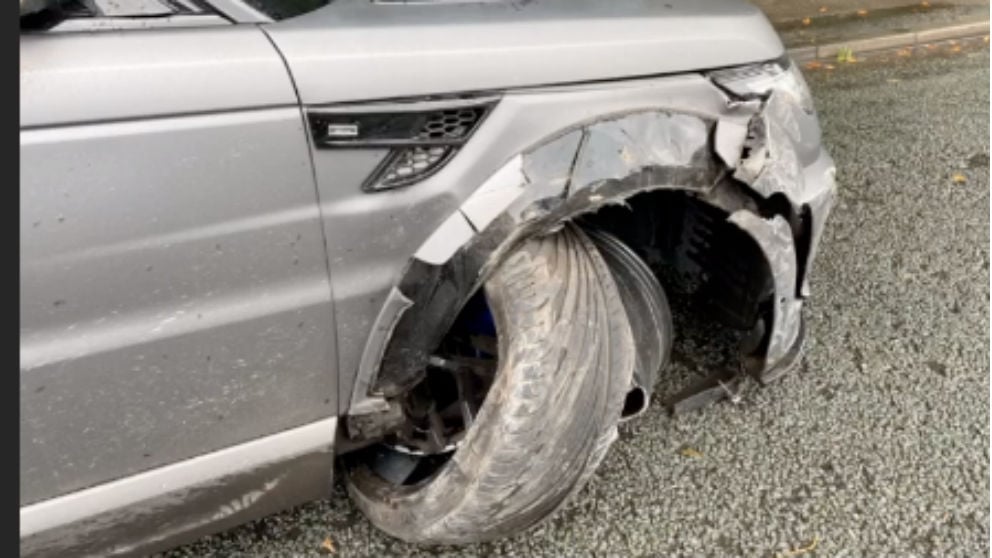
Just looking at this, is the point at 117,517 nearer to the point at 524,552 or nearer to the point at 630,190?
the point at 524,552

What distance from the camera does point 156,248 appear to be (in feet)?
5.69

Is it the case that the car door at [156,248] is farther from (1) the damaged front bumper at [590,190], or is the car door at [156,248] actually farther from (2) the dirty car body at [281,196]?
(1) the damaged front bumper at [590,190]

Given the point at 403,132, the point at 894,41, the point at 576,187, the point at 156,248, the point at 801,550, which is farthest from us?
the point at 894,41

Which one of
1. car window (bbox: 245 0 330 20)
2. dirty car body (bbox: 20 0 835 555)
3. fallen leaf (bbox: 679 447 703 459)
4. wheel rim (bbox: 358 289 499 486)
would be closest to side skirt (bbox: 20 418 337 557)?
dirty car body (bbox: 20 0 835 555)

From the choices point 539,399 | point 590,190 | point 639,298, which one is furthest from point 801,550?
point 590,190

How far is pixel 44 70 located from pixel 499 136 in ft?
3.03

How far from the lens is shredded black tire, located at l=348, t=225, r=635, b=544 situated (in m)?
2.10

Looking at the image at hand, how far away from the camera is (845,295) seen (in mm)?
3533

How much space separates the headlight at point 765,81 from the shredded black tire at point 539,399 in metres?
0.59

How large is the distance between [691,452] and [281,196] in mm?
1606

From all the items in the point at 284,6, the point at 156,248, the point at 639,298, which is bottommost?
the point at 639,298

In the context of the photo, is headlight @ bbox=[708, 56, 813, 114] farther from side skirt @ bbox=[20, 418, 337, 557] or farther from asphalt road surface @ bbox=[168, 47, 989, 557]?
side skirt @ bbox=[20, 418, 337, 557]

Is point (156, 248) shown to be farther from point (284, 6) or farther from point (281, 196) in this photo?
point (284, 6)

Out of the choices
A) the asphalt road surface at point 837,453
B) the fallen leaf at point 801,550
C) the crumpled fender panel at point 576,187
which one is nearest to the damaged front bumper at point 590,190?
the crumpled fender panel at point 576,187
